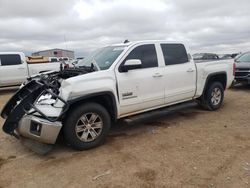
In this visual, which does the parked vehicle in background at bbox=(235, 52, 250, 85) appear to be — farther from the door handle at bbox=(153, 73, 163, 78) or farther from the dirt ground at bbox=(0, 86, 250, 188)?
the door handle at bbox=(153, 73, 163, 78)

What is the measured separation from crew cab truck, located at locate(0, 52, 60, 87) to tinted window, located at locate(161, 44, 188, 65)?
845 cm

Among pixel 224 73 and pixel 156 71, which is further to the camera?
pixel 224 73

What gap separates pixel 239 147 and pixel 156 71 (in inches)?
85.0

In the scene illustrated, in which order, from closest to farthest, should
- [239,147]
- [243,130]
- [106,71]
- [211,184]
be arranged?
[211,184] < [239,147] < [106,71] < [243,130]

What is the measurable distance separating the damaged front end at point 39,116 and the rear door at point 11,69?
8837mm

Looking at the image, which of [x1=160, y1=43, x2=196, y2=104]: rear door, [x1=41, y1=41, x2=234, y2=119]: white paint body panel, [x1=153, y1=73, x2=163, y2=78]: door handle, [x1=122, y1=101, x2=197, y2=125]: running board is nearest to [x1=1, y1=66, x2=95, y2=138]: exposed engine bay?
[x1=41, y1=41, x2=234, y2=119]: white paint body panel

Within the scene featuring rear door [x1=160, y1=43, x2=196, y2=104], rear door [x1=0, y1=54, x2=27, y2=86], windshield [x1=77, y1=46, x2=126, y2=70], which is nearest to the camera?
windshield [x1=77, y1=46, x2=126, y2=70]

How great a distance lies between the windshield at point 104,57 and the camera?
5.44 m

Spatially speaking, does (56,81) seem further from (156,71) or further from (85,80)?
(156,71)

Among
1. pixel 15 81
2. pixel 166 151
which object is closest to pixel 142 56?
pixel 166 151

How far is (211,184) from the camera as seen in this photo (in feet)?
11.8

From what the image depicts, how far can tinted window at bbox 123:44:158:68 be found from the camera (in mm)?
5720

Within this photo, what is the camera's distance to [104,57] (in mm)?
5773

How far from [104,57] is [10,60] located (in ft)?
29.9
